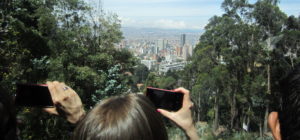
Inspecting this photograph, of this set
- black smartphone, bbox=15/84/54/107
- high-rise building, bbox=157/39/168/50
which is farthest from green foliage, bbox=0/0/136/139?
high-rise building, bbox=157/39/168/50

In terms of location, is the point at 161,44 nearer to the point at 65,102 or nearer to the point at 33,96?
the point at 33,96

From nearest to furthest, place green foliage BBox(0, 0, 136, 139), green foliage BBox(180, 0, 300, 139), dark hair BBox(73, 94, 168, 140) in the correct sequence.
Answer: dark hair BBox(73, 94, 168, 140) < green foliage BBox(0, 0, 136, 139) < green foliage BBox(180, 0, 300, 139)

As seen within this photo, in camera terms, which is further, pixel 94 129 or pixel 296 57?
pixel 296 57

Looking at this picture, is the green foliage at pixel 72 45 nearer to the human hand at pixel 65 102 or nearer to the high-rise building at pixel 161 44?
the human hand at pixel 65 102

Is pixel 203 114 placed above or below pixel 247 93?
below

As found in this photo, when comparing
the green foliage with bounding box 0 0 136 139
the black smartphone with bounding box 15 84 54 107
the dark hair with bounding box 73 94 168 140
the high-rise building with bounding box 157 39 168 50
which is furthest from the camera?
the high-rise building with bounding box 157 39 168 50

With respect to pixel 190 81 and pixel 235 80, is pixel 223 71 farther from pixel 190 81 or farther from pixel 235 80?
pixel 190 81

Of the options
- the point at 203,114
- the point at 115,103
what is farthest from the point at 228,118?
the point at 115,103

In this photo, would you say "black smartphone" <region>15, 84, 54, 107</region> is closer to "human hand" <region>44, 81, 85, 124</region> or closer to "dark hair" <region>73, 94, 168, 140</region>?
"human hand" <region>44, 81, 85, 124</region>
